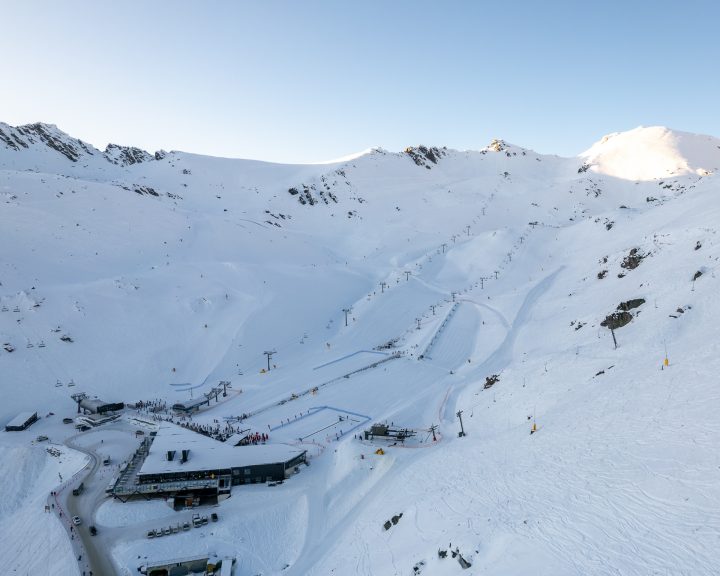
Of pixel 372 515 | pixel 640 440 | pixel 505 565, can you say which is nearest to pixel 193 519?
pixel 372 515

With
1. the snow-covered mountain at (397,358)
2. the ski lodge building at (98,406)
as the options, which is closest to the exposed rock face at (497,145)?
the snow-covered mountain at (397,358)

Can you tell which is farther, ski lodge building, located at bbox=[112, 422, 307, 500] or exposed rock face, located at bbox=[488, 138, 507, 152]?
exposed rock face, located at bbox=[488, 138, 507, 152]

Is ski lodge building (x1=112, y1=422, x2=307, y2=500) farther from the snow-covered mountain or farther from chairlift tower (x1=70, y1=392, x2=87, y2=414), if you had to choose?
chairlift tower (x1=70, y1=392, x2=87, y2=414)

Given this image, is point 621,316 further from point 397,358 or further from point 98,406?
point 98,406

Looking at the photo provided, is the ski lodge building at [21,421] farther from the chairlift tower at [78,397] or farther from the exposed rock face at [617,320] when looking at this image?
the exposed rock face at [617,320]

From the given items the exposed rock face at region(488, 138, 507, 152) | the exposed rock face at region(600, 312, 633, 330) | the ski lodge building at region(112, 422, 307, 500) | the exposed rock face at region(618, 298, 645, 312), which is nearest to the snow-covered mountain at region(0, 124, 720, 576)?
the exposed rock face at region(600, 312, 633, 330)

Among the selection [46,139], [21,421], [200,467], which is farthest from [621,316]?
[46,139]
